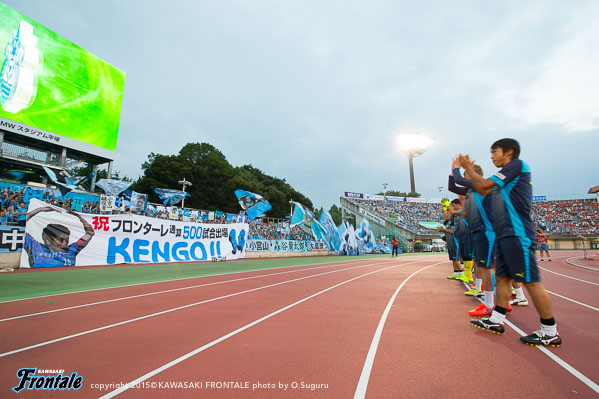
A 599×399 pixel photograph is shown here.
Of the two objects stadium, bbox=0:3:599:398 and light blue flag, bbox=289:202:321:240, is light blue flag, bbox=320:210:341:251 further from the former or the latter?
stadium, bbox=0:3:599:398

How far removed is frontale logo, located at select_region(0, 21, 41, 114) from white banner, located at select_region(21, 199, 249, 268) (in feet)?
46.0

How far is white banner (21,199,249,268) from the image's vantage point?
935cm

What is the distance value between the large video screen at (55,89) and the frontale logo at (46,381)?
23.0 metres

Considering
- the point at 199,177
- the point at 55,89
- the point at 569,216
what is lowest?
the point at 569,216

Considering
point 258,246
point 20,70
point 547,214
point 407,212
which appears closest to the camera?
point 20,70

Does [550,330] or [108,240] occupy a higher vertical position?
[108,240]

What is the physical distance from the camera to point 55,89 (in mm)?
19578

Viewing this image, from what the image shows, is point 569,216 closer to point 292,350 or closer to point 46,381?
point 292,350

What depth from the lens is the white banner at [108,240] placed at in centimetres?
935

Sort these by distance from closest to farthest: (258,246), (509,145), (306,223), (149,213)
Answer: (509,145) → (149,213) → (258,246) → (306,223)

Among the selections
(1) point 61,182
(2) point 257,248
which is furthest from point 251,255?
(1) point 61,182

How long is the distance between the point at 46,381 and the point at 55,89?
24.6 metres

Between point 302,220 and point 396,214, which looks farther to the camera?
point 396,214

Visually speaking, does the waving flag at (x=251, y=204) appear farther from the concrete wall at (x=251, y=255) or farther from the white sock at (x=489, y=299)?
the white sock at (x=489, y=299)
